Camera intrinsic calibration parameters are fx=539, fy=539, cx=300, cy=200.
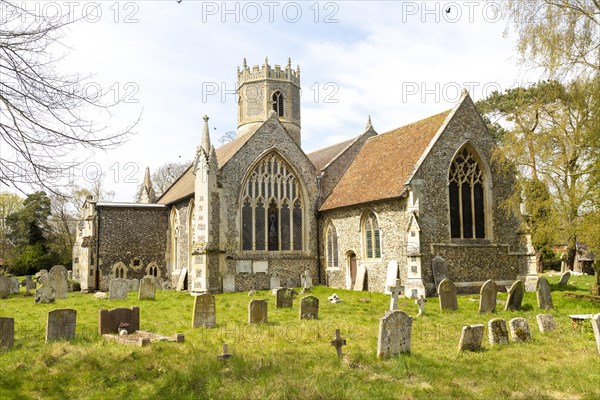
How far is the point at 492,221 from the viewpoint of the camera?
2103cm

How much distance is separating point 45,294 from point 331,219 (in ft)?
38.9

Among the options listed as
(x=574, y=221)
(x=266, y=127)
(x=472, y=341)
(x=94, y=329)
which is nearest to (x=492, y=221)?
(x=574, y=221)

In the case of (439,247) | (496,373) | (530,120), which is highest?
(530,120)

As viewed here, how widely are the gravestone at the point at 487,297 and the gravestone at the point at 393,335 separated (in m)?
5.73

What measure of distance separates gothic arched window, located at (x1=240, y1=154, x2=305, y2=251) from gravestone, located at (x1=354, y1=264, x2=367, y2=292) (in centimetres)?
359

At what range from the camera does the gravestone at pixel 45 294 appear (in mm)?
18422

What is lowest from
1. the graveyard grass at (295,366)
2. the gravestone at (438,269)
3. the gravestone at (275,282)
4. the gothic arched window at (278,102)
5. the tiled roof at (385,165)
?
the graveyard grass at (295,366)

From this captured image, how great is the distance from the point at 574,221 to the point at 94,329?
599 inches

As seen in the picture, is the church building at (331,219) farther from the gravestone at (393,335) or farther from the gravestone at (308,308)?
the gravestone at (393,335)

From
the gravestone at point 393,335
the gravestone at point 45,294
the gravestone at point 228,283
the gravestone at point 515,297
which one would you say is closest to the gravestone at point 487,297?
the gravestone at point 515,297

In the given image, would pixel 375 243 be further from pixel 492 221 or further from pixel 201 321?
pixel 201 321

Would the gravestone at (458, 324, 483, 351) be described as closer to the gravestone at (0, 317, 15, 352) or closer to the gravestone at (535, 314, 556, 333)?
the gravestone at (535, 314, 556, 333)

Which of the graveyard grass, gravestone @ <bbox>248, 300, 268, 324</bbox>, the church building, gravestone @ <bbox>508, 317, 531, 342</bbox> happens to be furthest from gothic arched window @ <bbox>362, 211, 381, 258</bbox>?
gravestone @ <bbox>508, 317, 531, 342</bbox>

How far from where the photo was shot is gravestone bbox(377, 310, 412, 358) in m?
9.05
